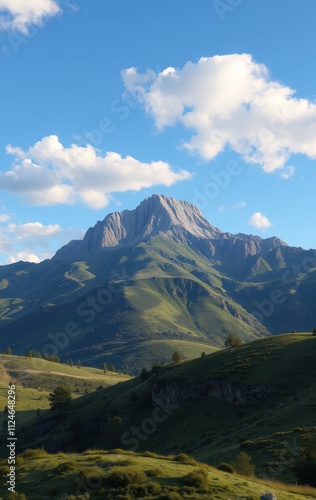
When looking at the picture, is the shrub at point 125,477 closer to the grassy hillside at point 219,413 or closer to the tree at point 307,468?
the tree at point 307,468

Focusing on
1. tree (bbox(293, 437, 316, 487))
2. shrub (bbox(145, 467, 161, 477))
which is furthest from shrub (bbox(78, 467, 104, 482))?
tree (bbox(293, 437, 316, 487))

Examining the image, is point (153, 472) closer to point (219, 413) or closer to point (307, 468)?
point (307, 468)

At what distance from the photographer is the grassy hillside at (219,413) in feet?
172

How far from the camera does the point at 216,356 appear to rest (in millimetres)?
114000

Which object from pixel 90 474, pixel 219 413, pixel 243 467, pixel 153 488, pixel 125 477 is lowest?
pixel 219 413

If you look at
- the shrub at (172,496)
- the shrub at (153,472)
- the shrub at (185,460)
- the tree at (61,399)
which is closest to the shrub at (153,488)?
the shrub at (172,496)

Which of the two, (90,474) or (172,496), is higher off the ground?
(90,474)

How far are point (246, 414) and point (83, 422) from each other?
2109 inches

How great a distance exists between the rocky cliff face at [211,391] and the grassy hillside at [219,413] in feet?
1.27

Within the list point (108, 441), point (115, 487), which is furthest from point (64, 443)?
point (115, 487)

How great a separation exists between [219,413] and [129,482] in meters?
68.6

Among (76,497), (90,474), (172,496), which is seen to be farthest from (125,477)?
(172,496)

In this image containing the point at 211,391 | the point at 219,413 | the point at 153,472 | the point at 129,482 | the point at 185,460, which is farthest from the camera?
the point at 211,391

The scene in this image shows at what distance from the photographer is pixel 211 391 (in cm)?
9525
